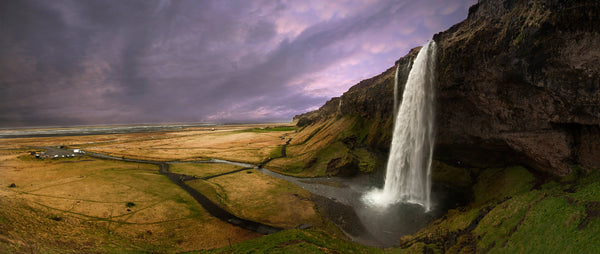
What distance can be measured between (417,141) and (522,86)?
9.77 m

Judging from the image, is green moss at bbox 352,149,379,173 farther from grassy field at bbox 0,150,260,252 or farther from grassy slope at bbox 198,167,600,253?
grassy field at bbox 0,150,260,252

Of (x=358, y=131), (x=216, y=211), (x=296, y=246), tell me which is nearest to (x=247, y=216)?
(x=216, y=211)

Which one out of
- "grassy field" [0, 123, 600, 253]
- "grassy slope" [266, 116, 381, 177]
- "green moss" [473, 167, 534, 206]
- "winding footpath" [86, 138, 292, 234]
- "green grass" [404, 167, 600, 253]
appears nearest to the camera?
"green grass" [404, 167, 600, 253]

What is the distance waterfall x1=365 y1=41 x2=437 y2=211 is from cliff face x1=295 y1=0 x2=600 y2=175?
1.31 metres

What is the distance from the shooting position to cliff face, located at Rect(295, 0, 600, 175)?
11.8 meters

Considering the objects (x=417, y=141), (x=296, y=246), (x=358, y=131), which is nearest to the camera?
(x=296, y=246)

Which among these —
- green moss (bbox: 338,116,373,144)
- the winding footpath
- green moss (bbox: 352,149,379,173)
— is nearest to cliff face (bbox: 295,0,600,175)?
green moss (bbox: 352,149,379,173)

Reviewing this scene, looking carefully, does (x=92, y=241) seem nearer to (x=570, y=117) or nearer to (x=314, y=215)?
(x=314, y=215)

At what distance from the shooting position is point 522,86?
51.2ft

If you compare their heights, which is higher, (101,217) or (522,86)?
(522,86)

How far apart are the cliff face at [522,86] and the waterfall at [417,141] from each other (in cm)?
131

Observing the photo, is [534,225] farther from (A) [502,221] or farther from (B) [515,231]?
(A) [502,221]

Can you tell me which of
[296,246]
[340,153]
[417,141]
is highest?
[417,141]

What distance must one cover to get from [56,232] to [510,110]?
116 feet
